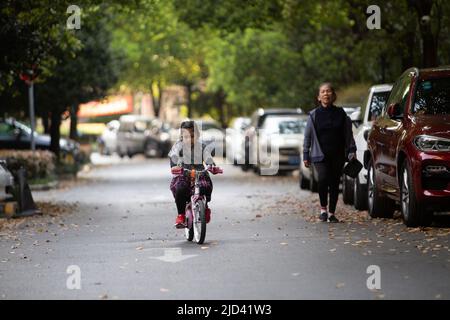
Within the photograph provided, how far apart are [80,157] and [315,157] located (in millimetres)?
26455

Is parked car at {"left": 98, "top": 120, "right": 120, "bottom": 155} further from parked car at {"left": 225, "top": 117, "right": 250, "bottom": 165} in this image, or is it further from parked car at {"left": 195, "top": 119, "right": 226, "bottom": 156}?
parked car at {"left": 225, "top": 117, "right": 250, "bottom": 165}

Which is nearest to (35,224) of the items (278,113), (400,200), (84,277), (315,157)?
(315,157)

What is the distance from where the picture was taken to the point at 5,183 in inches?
753

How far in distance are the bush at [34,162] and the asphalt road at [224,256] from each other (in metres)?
7.77

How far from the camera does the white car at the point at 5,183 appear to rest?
1909cm

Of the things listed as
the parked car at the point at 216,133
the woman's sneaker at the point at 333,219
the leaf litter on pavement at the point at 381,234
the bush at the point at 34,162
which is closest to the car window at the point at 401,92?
the leaf litter on pavement at the point at 381,234

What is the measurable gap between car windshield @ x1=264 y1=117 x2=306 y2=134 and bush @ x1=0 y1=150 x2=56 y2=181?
5965 mm

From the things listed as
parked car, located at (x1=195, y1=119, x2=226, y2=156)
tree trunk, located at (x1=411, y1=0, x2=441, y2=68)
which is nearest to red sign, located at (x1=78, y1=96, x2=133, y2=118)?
parked car, located at (x1=195, y1=119, x2=226, y2=156)

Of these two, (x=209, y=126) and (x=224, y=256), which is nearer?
(x=224, y=256)

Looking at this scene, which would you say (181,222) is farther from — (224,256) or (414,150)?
(414,150)

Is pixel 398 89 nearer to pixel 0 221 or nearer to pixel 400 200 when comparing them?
pixel 400 200

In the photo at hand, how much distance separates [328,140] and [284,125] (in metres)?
15.8

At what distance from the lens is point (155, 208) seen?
21047 millimetres

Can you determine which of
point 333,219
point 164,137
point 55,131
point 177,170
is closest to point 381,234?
point 333,219
